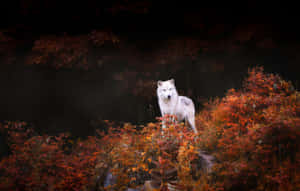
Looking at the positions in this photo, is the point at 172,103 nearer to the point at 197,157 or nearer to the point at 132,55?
the point at 197,157

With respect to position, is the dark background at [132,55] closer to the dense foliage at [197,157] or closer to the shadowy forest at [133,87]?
the shadowy forest at [133,87]

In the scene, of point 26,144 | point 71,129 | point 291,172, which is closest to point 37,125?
point 71,129

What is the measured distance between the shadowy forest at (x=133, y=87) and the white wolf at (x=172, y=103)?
0.47 m

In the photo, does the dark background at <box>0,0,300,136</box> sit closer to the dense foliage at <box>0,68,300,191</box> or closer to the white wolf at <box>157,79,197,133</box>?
the dense foliage at <box>0,68,300,191</box>

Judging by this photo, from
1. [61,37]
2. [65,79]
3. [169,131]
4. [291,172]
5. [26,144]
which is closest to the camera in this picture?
[291,172]

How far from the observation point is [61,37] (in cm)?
508

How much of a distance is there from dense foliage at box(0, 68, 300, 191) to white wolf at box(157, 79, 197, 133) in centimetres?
51

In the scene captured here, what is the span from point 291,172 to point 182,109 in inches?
80.6

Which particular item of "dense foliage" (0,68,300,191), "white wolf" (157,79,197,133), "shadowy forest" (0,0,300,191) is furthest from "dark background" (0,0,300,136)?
"white wolf" (157,79,197,133)

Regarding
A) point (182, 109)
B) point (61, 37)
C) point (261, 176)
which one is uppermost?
point (61, 37)

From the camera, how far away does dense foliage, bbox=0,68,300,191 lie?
2.72 metres

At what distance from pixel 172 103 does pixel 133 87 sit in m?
2.10

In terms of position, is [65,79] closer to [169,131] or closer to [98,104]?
[98,104]

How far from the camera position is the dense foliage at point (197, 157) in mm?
2723
